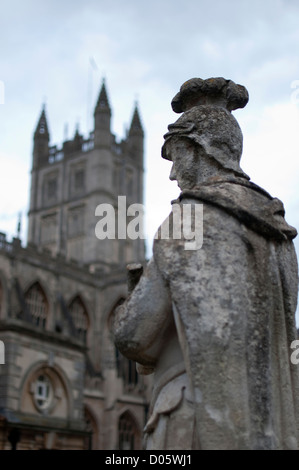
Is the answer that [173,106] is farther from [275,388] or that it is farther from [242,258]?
[275,388]

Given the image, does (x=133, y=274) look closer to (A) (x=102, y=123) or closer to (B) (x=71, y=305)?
(B) (x=71, y=305)

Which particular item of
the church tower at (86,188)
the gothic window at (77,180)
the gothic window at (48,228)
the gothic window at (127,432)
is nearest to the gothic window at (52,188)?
the church tower at (86,188)

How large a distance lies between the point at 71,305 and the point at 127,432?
7526 mm

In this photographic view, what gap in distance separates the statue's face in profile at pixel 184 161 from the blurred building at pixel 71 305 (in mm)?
6781

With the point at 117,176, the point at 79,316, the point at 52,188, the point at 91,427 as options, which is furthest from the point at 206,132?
the point at 52,188

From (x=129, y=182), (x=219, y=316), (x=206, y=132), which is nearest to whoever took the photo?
(x=219, y=316)

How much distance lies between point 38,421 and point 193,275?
1929cm

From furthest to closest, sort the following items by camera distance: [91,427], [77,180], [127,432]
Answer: [77,180] → [127,432] → [91,427]

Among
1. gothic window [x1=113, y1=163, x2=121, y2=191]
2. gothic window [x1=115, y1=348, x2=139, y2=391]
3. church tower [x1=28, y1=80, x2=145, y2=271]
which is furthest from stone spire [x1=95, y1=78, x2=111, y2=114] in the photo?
gothic window [x1=115, y1=348, x2=139, y2=391]

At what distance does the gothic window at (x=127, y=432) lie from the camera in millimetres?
32656

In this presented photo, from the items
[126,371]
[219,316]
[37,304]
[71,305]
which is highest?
[71,305]

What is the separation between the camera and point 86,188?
4984 cm

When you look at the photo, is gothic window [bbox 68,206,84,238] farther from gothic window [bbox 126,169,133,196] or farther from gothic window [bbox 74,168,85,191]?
gothic window [bbox 126,169,133,196]

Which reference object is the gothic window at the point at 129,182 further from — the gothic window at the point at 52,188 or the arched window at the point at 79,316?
the arched window at the point at 79,316
